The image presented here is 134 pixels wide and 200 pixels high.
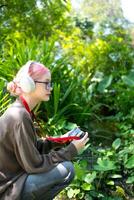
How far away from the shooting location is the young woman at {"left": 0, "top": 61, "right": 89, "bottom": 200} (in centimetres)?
279

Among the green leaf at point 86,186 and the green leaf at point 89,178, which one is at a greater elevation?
the green leaf at point 89,178

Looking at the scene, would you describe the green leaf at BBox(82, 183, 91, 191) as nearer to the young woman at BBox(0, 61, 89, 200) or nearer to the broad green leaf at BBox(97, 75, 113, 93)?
the young woman at BBox(0, 61, 89, 200)

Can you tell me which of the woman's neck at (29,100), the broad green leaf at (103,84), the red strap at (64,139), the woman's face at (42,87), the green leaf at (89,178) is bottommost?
the green leaf at (89,178)

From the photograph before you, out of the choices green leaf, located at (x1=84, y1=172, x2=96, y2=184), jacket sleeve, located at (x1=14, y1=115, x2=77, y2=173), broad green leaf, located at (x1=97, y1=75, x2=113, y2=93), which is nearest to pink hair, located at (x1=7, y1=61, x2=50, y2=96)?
jacket sleeve, located at (x1=14, y1=115, x2=77, y2=173)

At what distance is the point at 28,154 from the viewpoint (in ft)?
9.12

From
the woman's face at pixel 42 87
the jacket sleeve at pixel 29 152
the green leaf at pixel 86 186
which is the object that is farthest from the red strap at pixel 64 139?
the green leaf at pixel 86 186

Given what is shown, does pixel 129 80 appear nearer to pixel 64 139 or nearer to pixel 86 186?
pixel 86 186

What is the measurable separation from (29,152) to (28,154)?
1cm

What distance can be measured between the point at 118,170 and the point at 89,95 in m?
2.32

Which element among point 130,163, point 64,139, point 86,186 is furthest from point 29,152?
point 130,163

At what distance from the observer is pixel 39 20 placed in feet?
30.1

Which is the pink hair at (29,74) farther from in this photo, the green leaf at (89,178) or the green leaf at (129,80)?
the green leaf at (129,80)

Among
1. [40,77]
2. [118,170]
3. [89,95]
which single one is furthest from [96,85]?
[40,77]

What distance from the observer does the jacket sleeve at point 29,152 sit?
276 centimetres
